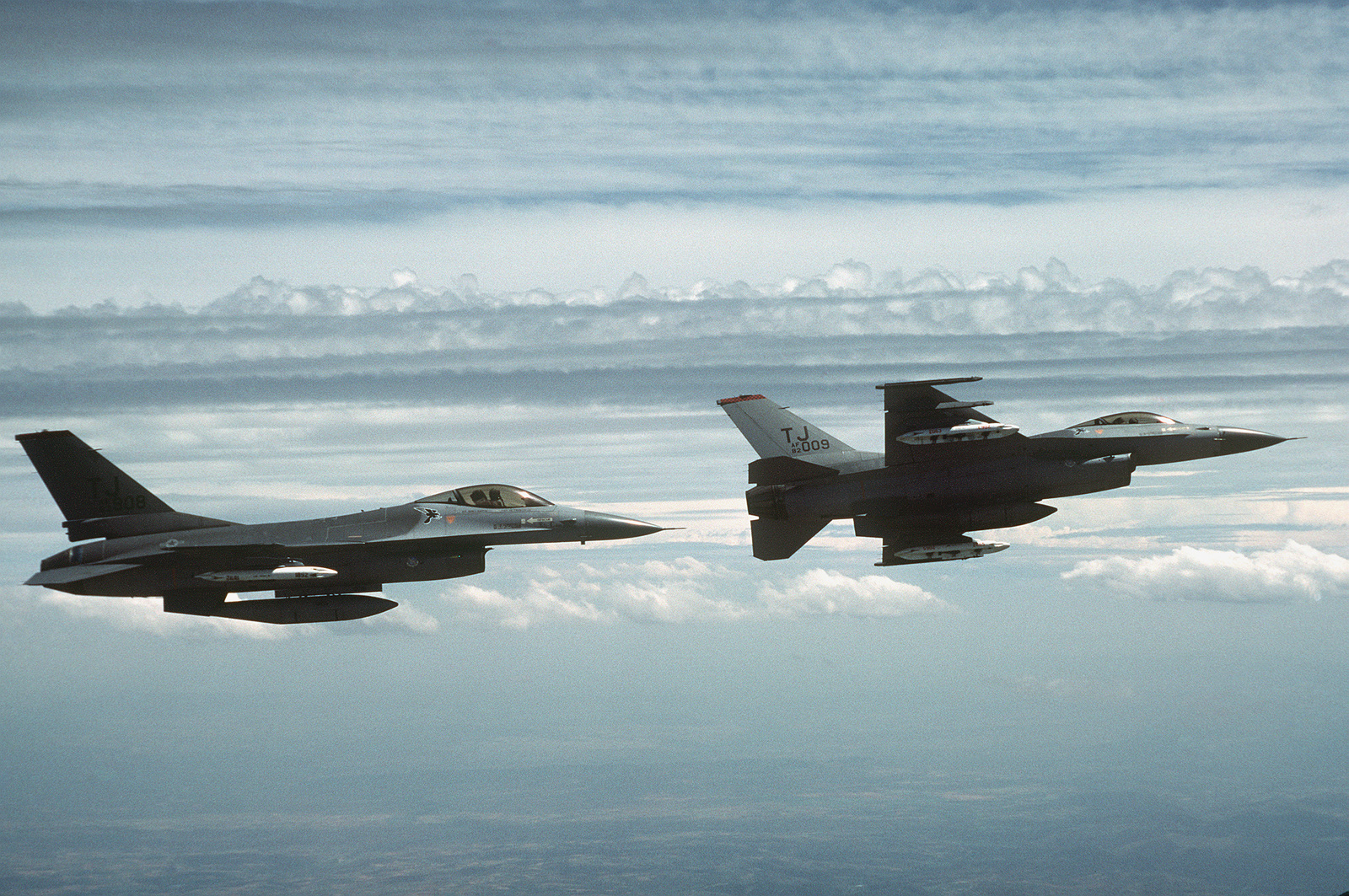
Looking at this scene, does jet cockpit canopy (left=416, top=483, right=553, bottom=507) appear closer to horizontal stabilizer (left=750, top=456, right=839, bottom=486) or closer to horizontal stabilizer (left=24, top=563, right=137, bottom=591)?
horizontal stabilizer (left=750, top=456, right=839, bottom=486)

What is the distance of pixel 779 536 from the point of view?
47.2 metres

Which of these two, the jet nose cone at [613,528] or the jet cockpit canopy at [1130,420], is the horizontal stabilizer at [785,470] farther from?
the jet cockpit canopy at [1130,420]

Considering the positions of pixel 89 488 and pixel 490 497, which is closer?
pixel 490 497

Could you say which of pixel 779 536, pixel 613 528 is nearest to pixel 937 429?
pixel 779 536

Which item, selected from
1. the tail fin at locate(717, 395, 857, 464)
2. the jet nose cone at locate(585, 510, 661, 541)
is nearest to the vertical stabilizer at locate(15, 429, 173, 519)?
the jet nose cone at locate(585, 510, 661, 541)

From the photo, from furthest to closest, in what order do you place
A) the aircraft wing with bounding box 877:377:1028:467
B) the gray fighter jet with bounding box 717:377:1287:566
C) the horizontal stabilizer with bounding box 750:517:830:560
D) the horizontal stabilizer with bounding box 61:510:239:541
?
1. the horizontal stabilizer with bounding box 750:517:830:560
2. the horizontal stabilizer with bounding box 61:510:239:541
3. the gray fighter jet with bounding box 717:377:1287:566
4. the aircraft wing with bounding box 877:377:1028:467

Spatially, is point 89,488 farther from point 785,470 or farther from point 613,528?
point 785,470

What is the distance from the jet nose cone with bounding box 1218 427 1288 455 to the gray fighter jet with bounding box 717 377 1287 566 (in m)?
0.05

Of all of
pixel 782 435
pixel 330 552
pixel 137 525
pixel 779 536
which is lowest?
pixel 779 536

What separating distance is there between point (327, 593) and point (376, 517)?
3.70m

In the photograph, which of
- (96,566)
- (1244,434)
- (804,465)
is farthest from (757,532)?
(96,566)

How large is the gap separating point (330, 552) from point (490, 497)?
657 centimetres

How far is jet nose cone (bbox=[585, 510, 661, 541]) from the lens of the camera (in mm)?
43875

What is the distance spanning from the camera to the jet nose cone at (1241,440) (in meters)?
45.8
